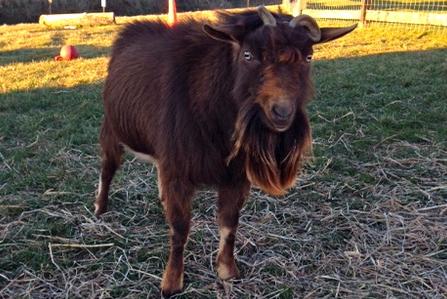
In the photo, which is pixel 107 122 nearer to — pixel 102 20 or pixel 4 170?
pixel 4 170

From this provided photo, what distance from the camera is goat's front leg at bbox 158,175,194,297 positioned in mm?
2848

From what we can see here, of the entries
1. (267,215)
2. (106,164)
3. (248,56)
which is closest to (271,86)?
(248,56)

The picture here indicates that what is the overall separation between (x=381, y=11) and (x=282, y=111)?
10.4m

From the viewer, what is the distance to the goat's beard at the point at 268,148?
8.09ft

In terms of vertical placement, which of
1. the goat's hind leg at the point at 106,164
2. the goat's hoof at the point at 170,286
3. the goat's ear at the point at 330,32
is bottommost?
the goat's hoof at the point at 170,286

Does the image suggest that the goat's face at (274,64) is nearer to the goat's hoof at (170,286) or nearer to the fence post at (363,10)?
the goat's hoof at (170,286)

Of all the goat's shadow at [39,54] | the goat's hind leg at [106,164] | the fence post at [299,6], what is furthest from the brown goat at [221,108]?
the fence post at [299,6]

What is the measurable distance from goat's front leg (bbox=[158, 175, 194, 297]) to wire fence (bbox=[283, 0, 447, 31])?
29.8 ft

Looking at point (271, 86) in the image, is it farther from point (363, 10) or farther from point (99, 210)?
point (363, 10)

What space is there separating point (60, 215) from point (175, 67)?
1452 millimetres

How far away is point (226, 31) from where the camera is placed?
7.95 feet

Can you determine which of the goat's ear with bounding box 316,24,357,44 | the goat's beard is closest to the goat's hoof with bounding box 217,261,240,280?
the goat's beard

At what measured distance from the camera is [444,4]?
1226 centimetres

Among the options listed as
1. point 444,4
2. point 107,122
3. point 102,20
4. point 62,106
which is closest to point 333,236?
point 107,122
